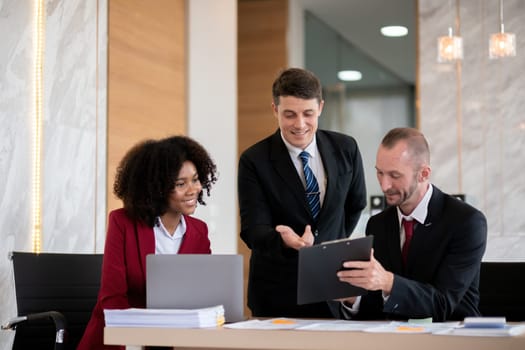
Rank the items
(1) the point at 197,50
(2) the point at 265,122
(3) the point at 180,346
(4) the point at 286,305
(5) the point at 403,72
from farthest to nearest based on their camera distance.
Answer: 1. (5) the point at 403,72
2. (2) the point at 265,122
3. (1) the point at 197,50
4. (4) the point at 286,305
5. (3) the point at 180,346

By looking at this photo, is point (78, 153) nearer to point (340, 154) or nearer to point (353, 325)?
point (340, 154)

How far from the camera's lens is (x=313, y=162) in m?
3.66

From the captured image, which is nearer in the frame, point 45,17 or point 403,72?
point 45,17

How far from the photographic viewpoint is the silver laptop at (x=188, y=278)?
275 centimetres

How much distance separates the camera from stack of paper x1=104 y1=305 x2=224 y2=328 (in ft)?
8.40

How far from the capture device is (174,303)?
9.07 feet

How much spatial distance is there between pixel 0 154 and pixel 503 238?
407 cm

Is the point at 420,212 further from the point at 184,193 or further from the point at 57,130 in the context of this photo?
the point at 57,130

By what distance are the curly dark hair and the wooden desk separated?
2.78 feet

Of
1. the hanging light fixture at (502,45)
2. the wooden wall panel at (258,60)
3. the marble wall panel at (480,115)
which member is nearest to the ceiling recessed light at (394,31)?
the wooden wall panel at (258,60)

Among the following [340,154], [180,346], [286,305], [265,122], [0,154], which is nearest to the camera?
[180,346]

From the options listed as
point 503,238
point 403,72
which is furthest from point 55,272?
A: point 403,72

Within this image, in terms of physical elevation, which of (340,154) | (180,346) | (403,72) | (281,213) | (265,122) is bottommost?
(180,346)

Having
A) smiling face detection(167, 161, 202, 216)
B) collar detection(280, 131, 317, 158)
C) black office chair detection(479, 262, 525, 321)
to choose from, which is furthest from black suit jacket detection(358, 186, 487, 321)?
smiling face detection(167, 161, 202, 216)
